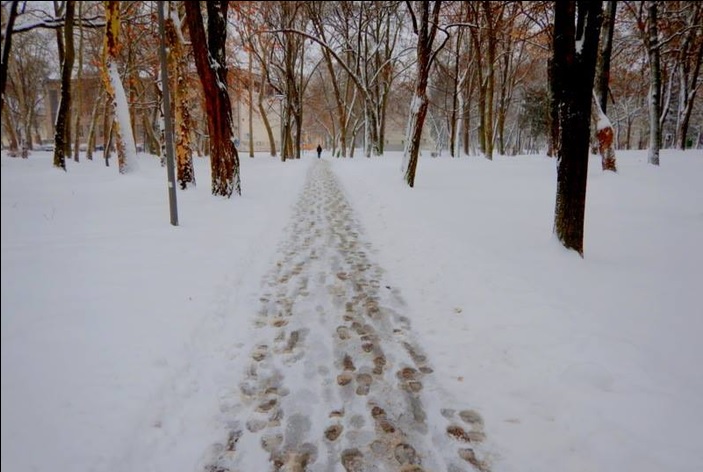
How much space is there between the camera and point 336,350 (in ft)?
11.0

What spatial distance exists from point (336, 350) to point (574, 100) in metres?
4.40

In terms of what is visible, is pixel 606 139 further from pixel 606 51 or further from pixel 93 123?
pixel 93 123

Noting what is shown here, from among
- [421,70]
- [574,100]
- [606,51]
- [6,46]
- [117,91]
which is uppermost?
[606,51]

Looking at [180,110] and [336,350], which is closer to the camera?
[336,350]

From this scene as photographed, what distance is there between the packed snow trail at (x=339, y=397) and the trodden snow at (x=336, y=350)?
1cm

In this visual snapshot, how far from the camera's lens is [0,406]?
110cm

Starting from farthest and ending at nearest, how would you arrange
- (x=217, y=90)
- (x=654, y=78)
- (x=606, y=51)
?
(x=654, y=78), (x=606, y=51), (x=217, y=90)

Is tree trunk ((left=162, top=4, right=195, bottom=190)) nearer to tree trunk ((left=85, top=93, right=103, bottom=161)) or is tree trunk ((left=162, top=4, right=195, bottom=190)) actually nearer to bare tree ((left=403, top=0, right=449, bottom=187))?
bare tree ((left=403, top=0, right=449, bottom=187))

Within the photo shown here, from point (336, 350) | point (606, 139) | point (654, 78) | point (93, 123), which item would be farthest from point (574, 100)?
point (93, 123)

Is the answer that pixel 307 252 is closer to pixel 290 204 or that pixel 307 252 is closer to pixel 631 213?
pixel 290 204

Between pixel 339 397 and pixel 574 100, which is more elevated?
pixel 574 100

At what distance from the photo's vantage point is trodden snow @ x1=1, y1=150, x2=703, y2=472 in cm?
217

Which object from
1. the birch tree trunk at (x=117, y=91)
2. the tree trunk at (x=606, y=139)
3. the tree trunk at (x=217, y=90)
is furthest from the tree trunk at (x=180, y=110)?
the tree trunk at (x=606, y=139)

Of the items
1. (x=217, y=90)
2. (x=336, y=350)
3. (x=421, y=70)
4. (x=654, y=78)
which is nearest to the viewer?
(x=336, y=350)
